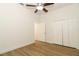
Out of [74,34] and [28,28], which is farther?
[74,34]

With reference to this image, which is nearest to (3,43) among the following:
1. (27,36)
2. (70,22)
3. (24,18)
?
(27,36)

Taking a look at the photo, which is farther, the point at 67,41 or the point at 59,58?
the point at 67,41

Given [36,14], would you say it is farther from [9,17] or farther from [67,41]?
[67,41]

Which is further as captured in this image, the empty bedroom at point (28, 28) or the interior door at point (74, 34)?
the interior door at point (74, 34)

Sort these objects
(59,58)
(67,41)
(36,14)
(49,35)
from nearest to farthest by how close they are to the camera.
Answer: (59,58) → (36,14) → (49,35) → (67,41)

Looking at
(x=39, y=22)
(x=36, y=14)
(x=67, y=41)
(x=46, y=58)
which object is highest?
(x=36, y=14)

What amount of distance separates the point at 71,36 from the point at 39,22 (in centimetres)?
191

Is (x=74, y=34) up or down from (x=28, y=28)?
down

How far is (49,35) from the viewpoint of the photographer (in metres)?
2.40

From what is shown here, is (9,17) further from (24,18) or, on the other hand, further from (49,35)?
(49,35)

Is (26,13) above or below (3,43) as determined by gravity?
above

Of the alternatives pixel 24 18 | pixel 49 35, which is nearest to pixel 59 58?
pixel 24 18

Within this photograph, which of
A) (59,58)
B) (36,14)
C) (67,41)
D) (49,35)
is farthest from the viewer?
(67,41)

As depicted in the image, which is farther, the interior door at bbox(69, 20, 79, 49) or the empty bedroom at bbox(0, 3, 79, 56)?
the interior door at bbox(69, 20, 79, 49)
